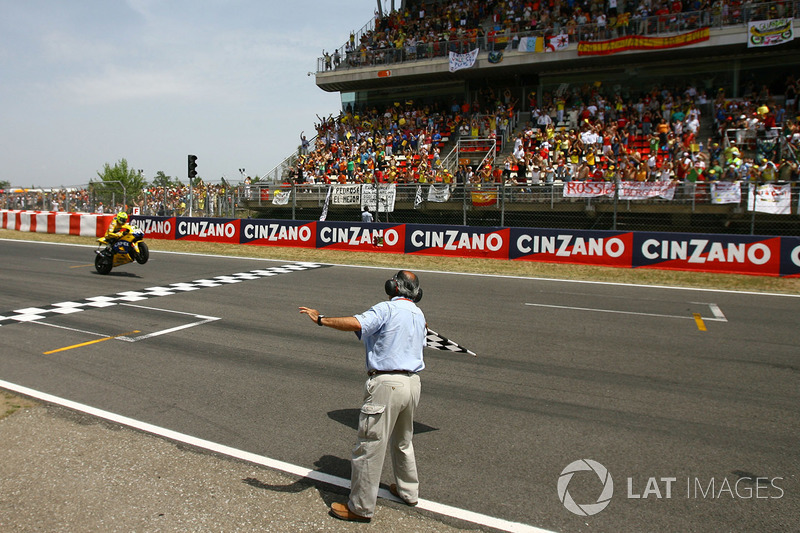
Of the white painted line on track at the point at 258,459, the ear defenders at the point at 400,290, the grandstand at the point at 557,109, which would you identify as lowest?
the white painted line on track at the point at 258,459

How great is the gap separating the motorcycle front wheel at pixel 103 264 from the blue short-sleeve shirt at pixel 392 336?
44.4ft

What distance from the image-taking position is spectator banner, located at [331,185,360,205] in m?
24.2

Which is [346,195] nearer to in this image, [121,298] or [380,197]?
[380,197]

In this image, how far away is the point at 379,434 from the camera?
13.3ft

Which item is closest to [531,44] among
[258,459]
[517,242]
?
[517,242]

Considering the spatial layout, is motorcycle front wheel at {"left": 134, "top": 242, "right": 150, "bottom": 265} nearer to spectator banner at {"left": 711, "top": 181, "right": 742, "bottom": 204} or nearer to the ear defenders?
the ear defenders

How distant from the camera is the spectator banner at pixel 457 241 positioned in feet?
62.1

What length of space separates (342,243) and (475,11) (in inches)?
Result: 691

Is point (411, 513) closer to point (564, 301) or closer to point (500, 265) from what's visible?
point (564, 301)

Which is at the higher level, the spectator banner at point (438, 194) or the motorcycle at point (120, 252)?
the spectator banner at point (438, 194)

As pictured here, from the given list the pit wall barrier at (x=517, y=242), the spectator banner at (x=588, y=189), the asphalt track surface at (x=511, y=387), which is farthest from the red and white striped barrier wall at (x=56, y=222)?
the spectator banner at (x=588, y=189)

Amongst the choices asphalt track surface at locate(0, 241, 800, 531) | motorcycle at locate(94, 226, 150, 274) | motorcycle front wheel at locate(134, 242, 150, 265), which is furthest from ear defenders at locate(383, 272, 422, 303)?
motorcycle front wheel at locate(134, 242, 150, 265)

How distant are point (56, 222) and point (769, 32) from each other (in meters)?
32.7

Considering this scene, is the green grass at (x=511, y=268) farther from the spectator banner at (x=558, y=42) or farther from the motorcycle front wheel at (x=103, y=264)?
the spectator banner at (x=558, y=42)
